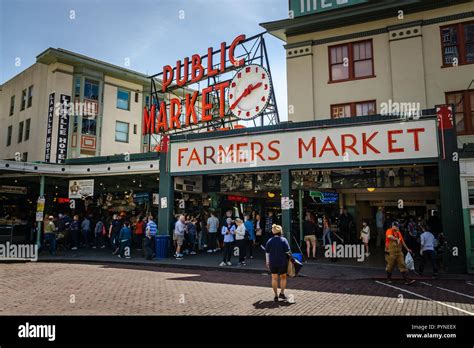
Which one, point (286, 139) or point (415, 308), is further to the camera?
point (286, 139)

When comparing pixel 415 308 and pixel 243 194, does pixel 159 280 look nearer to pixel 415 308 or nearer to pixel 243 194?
pixel 415 308

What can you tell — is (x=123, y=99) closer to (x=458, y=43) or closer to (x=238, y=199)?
(x=238, y=199)

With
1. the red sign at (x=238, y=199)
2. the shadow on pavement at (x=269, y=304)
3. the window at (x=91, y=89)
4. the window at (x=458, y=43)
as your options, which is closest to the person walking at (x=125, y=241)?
the red sign at (x=238, y=199)

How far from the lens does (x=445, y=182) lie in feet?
43.8

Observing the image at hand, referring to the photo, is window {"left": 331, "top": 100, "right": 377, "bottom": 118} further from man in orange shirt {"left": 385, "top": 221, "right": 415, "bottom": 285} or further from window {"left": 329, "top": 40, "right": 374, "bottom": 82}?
man in orange shirt {"left": 385, "top": 221, "right": 415, "bottom": 285}

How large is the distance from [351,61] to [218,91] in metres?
7.54

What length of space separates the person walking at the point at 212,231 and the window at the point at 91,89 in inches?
742

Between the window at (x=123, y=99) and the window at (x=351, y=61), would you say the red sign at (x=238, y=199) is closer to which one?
the window at (x=351, y=61)

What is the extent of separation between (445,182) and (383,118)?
325 centimetres

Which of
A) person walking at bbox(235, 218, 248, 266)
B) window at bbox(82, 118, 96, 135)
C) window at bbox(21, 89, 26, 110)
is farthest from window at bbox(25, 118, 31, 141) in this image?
person walking at bbox(235, 218, 248, 266)

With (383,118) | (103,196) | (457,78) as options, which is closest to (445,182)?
(383,118)

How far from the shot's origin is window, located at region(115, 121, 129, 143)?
110ft

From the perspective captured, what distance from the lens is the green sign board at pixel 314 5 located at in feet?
61.1
